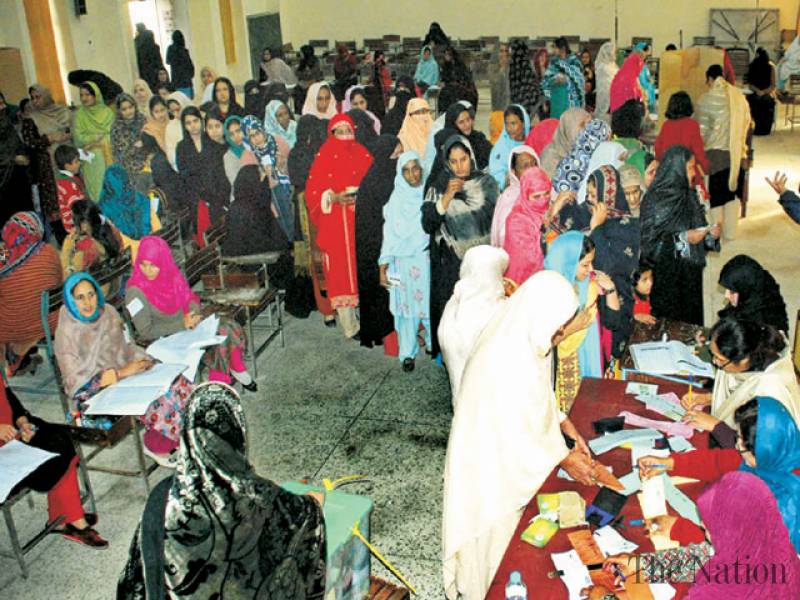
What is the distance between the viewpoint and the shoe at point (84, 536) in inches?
175

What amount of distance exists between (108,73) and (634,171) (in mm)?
12426

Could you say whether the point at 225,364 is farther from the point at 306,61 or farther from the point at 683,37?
the point at 683,37

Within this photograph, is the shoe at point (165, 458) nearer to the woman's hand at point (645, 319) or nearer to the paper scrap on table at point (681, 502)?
the woman's hand at point (645, 319)

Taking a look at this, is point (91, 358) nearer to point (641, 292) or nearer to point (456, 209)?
point (456, 209)

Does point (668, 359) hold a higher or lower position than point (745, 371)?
lower

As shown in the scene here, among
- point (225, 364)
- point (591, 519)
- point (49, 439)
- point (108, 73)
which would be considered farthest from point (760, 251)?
point (108, 73)

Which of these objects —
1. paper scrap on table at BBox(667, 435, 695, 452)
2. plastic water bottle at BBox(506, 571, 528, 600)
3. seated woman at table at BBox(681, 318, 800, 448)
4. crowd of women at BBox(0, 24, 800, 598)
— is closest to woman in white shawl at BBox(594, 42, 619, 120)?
crowd of women at BBox(0, 24, 800, 598)

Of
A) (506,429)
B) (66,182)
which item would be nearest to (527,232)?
(506,429)

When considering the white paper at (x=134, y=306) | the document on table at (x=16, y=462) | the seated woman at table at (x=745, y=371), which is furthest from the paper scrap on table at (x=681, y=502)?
the white paper at (x=134, y=306)

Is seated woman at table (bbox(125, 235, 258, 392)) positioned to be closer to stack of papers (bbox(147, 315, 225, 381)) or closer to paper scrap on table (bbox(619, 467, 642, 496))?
stack of papers (bbox(147, 315, 225, 381))

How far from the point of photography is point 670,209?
5.44 metres

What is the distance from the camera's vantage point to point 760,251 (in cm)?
827

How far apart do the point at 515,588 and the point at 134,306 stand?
137 inches

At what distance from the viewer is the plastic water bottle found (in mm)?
2750
